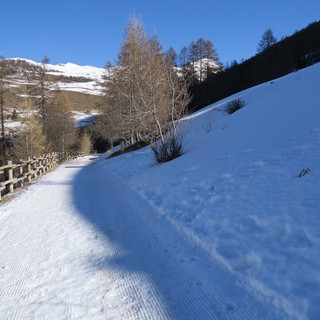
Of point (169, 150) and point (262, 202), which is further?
point (169, 150)

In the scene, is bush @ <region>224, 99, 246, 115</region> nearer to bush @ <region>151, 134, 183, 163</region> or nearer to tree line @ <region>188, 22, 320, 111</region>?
bush @ <region>151, 134, 183, 163</region>

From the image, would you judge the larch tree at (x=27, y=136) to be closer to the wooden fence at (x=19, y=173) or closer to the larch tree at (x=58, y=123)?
the larch tree at (x=58, y=123)

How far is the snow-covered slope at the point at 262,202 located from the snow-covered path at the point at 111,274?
242 millimetres

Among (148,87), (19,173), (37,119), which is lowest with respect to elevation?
(19,173)

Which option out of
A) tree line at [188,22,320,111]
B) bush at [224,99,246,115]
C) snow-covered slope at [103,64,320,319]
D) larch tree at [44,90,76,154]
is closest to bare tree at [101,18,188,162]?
bush at [224,99,246,115]

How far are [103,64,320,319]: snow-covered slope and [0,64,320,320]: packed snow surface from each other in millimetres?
18

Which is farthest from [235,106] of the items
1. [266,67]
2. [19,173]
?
[266,67]

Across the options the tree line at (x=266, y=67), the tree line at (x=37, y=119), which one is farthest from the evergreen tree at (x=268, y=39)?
the tree line at (x=37, y=119)

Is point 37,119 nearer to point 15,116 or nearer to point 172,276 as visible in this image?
point 15,116

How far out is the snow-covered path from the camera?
3.01m

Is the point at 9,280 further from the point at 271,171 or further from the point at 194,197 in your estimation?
the point at 271,171

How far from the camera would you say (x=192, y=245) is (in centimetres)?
446

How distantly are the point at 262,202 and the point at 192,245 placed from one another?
128 centimetres

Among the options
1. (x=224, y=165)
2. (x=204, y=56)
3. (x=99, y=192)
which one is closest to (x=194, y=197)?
(x=224, y=165)
